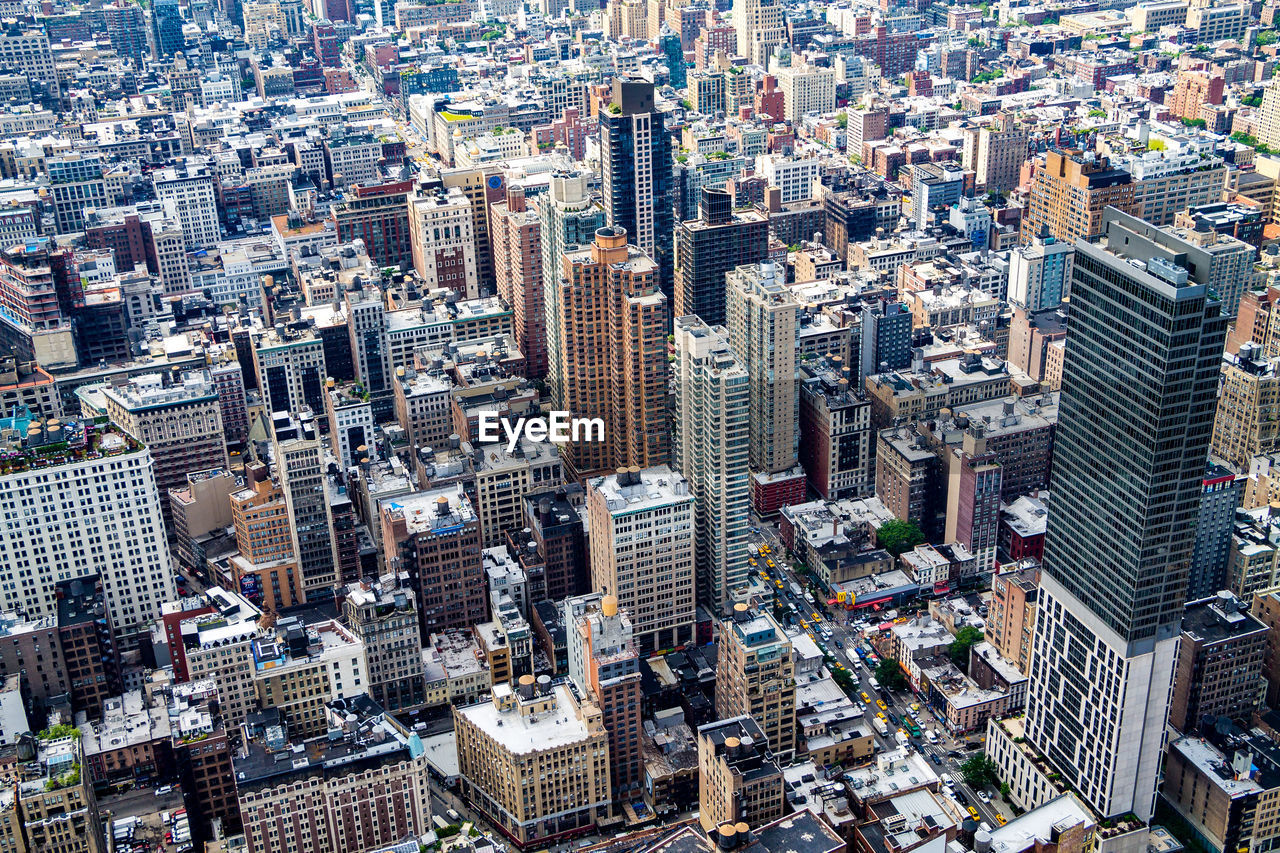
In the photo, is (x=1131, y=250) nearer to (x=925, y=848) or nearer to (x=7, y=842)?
A: (x=925, y=848)

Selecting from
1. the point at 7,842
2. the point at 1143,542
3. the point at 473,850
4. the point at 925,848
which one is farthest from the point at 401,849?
the point at 1143,542

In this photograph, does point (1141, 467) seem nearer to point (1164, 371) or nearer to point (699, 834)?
point (1164, 371)

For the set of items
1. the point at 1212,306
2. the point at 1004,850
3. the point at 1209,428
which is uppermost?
the point at 1212,306

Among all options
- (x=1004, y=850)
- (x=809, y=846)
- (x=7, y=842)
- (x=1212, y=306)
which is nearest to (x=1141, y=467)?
(x=1212, y=306)

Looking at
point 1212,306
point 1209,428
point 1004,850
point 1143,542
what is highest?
point 1212,306

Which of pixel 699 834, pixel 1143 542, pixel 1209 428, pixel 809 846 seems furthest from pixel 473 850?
pixel 1209 428

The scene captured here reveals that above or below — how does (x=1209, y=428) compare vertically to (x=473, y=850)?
above

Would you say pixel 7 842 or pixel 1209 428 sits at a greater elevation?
pixel 1209 428

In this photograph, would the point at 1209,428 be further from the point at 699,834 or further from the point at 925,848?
the point at 699,834
